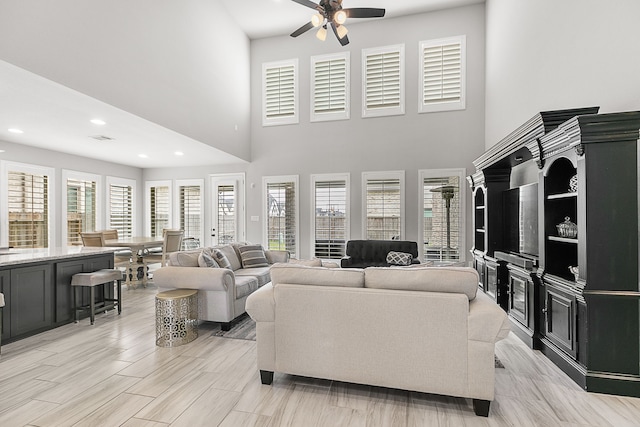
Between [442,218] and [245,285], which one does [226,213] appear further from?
[442,218]

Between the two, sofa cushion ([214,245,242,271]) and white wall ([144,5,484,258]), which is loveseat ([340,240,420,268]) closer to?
white wall ([144,5,484,258])

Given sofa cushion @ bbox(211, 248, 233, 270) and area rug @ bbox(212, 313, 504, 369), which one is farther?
sofa cushion @ bbox(211, 248, 233, 270)

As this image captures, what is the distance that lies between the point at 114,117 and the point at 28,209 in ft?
10.6

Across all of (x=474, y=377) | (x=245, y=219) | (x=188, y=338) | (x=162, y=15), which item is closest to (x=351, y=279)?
(x=474, y=377)

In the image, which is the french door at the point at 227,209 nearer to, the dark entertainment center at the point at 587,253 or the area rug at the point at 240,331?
the area rug at the point at 240,331

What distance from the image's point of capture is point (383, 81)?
648cm

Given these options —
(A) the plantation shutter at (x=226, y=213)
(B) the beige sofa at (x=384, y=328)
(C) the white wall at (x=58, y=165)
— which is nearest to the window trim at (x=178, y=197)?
(A) the plantation shutter at (x=226, y=213)

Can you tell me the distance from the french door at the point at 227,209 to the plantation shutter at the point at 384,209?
295cm

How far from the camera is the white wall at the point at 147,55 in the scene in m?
2.94

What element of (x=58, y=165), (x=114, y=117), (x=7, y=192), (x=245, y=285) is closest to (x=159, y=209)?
(x=58, y=165)

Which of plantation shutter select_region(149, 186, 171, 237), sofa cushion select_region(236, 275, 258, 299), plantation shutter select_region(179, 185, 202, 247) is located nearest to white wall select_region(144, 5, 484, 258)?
plantation shutter select_region(179, 185, 202, 247)

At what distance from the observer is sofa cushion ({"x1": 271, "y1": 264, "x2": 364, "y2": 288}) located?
2369 mm

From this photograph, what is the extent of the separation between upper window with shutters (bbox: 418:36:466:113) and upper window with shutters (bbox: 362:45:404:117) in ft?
1.39

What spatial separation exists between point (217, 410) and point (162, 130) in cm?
391
